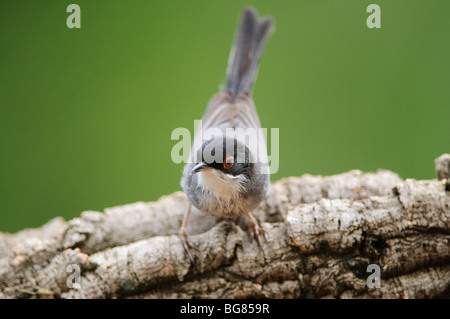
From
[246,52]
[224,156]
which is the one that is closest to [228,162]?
[224,156]

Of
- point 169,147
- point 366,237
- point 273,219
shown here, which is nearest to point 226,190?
point 273,219

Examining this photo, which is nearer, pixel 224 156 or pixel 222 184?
pixel 224 156

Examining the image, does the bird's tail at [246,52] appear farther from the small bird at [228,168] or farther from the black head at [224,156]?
Result: the black head at [224,156]

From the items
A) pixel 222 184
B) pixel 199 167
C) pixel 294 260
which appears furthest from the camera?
pixel 222 184

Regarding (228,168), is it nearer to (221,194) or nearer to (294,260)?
(221,194)

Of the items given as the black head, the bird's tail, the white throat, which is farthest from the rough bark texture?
the bird's tail

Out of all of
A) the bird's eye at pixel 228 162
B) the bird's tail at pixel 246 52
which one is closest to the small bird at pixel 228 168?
the bird's eye at pixel 228 162
